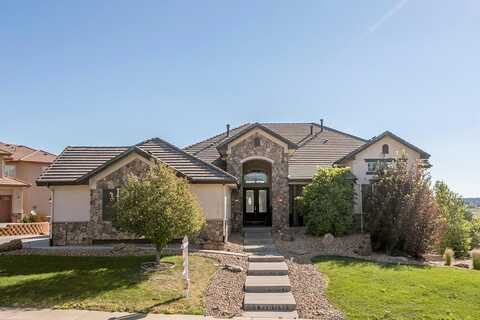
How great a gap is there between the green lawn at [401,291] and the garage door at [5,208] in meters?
31.1

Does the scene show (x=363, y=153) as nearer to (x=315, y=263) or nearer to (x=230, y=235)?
(x=230, y=235)

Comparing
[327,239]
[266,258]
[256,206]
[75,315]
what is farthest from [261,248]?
[75,315]

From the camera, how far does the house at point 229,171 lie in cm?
1912

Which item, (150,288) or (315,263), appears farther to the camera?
(315,263)

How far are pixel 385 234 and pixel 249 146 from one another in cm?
912

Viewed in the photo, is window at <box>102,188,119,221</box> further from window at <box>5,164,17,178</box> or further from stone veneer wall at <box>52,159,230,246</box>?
window at <box>5,164,17,178</box>

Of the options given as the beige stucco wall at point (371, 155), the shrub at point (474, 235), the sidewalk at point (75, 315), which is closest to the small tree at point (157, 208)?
the sidewalk at point (75, 315)

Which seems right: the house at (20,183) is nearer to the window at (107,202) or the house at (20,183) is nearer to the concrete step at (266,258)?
the window at (107,202)

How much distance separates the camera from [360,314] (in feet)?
33.4

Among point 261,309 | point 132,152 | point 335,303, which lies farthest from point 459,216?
point 132,152

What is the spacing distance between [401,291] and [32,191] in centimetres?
3873

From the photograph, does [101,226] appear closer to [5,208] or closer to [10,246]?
[10,246]

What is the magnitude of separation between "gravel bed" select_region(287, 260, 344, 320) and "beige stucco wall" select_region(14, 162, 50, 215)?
3394cm

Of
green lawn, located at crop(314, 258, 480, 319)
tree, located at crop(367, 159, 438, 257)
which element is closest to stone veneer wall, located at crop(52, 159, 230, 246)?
green lawn, located at crop(314, 258, 480, 319)
